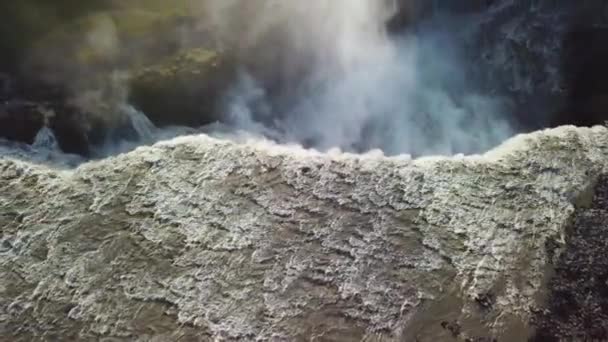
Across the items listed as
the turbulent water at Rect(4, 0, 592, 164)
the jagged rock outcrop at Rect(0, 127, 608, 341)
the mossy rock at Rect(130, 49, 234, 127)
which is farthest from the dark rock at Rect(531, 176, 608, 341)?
the mossy rock at Rect(130, 49, 234, 127)

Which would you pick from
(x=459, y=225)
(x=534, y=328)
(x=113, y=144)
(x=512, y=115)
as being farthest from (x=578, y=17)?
(x=113, y=144)

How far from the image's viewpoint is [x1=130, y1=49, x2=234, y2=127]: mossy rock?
388cm

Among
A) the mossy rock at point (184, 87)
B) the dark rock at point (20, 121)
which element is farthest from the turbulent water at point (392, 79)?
the dark rock at point (20, 121)

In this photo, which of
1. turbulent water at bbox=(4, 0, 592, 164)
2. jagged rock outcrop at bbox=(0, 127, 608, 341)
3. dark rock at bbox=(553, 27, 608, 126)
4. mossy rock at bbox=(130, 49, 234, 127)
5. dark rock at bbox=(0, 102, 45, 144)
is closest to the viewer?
jagged rock outcrop at bbox=(0, 127, 608, 341)

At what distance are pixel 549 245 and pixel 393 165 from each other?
0.84 m

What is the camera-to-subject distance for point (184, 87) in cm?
398

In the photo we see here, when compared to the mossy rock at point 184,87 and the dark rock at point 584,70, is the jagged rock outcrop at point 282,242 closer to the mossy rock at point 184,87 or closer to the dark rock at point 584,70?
the mossy rock at point 184,87

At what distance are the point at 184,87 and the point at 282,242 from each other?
1.34m

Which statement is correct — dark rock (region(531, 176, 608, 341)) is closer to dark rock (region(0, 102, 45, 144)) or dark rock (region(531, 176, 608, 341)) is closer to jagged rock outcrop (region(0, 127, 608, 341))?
jagged rock outcrop (region(0, 127, 608, 341))

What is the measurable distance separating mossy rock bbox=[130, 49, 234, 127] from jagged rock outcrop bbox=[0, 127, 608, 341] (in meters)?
0.51

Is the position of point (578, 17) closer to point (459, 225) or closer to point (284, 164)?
point (459, 225)

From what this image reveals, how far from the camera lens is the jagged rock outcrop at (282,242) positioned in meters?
2.90

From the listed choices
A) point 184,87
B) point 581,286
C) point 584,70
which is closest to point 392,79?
point 584,70

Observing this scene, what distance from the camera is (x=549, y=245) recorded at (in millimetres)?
3176
